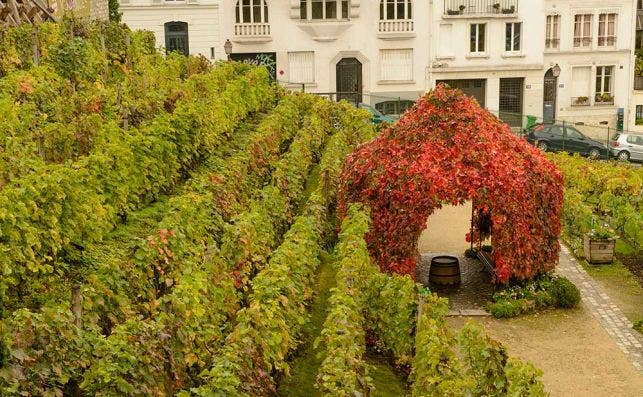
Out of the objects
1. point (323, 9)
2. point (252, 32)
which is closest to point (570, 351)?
point (252, 32)

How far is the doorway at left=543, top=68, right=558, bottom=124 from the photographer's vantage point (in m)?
49.4

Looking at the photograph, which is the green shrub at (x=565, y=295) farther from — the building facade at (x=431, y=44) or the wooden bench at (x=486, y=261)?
the building facade at (x=431, y=44)

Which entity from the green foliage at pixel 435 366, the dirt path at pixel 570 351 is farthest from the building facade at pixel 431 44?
the green foliage at pixel 435 366

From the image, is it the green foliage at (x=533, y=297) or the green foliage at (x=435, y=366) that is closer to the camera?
the green foliage at (x=435, y=366)

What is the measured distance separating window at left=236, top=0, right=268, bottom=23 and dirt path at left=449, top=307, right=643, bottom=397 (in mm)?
31432

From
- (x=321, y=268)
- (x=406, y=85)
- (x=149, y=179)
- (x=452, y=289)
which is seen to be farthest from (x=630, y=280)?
(x=406, y=85)

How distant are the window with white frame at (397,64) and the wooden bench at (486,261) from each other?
88.2ft

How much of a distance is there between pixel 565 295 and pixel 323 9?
31139 millimetres

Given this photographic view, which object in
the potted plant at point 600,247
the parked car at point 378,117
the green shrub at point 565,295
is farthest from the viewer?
the parked car at point 378,117

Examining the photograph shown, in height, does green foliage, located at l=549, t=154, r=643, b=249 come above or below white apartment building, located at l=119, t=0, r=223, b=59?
below

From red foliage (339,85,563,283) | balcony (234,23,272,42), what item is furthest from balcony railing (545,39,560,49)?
red foliage (339,85,563,283)

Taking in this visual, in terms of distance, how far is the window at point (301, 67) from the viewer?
48250 mm

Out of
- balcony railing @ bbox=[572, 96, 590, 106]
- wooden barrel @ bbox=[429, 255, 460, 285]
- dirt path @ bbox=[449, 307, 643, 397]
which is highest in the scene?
balcony railing @ bbox=[572, 96, 590, 106]

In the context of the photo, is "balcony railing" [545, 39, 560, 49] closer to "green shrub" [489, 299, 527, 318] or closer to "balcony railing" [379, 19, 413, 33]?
"balcony railing" [379, 19, 413, 33]
